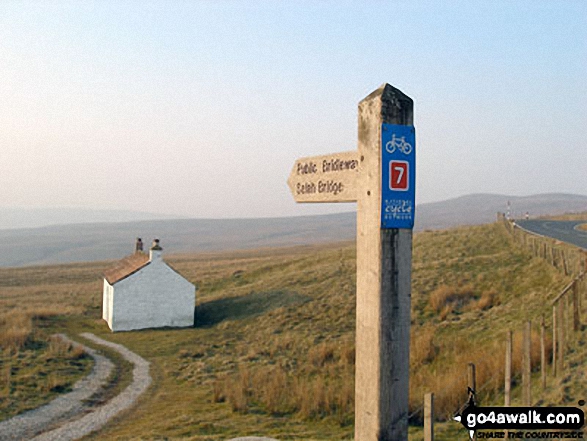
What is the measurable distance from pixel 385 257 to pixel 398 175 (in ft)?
1.94

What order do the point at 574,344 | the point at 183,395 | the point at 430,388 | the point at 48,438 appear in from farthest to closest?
the point at 183,395
the point at 48,438
the point at 430,388
the point at 574,344

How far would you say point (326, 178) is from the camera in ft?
14.6

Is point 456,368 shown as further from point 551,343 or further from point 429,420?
point 429,420

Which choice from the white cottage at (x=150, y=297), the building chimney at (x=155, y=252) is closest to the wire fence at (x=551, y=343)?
the white cottage at (x=150, y=297)

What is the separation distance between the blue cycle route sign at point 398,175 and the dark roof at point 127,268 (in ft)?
93.3

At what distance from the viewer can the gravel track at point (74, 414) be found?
12062mm

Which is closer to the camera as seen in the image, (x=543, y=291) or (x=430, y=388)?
(x=430, y=388)

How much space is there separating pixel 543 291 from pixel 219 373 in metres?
10.8

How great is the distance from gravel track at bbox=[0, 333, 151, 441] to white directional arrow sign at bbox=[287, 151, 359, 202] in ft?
31.8

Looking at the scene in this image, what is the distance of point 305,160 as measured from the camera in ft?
15.8

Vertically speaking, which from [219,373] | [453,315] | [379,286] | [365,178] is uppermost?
[365,178]

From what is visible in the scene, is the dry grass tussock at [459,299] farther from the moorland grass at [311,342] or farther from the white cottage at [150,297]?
the white cottage at [150,297]

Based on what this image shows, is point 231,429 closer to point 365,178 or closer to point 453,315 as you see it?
point 365,178

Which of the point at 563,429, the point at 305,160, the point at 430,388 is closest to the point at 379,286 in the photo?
the point at 305,160
